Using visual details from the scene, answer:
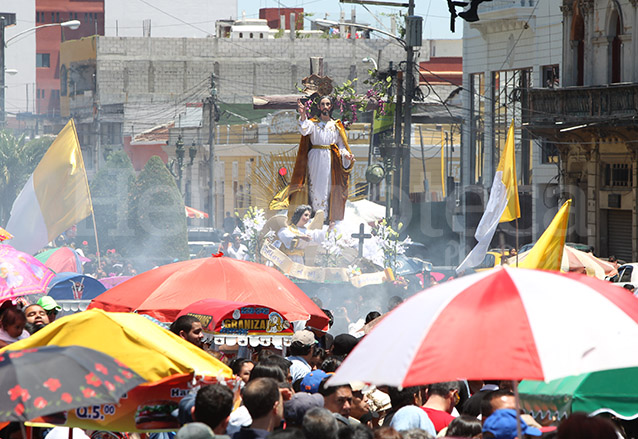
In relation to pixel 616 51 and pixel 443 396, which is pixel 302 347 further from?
pixel 616 51

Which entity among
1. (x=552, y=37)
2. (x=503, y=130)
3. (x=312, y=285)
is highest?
(x=552, y=37)

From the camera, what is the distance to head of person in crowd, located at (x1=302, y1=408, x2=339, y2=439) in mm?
5324

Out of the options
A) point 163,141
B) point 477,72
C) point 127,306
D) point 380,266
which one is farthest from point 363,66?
point 127,306

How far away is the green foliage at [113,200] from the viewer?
38.3 meters

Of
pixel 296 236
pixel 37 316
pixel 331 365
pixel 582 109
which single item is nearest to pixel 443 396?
pixel 331 365

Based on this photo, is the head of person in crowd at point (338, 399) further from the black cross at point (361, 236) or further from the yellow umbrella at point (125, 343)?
the black cross at point (361, 236)

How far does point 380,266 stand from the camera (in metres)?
20.5

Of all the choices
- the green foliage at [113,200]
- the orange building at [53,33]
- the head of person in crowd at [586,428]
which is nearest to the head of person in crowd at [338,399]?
the head of person in crowd at [586,428]

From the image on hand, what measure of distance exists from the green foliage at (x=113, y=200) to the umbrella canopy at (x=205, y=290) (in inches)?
1073

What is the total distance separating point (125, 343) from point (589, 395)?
2.35m

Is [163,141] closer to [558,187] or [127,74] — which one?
[127,74]

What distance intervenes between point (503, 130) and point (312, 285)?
19284 millimetres

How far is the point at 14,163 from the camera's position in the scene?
193ft

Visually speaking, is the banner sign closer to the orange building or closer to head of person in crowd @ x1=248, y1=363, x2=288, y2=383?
head of person in crowd @ x1=248, y1=363, x2=288, y2=383
